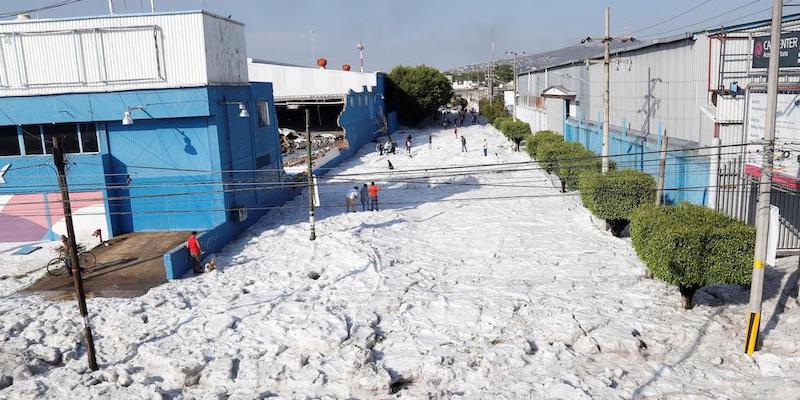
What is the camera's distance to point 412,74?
219ft

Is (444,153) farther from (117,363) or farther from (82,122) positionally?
(117,363)

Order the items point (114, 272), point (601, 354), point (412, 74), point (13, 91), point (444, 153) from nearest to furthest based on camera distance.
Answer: point (601, 354) < point (114, 272) < point (13, 91) < point (444, 153) < point (412, 74)

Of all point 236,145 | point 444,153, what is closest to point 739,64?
point 236,145

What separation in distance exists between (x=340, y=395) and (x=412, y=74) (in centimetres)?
5838

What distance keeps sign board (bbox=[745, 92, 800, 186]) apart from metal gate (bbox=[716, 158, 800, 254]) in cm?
38

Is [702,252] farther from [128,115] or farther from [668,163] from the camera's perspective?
[128,115]

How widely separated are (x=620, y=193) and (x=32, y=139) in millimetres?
19394

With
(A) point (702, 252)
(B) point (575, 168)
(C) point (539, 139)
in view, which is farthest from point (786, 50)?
(C) point (539, 139)

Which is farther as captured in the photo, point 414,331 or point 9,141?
point 9,141

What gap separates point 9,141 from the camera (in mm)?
21141

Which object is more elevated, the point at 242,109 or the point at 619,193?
the point at 242,109

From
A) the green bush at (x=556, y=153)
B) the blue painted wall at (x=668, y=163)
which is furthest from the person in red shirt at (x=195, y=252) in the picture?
the green bush at (x=556, y=153)

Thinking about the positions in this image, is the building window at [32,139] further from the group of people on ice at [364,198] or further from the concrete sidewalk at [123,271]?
the group of people on ice at [364,198]

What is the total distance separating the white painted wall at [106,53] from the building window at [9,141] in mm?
1238
